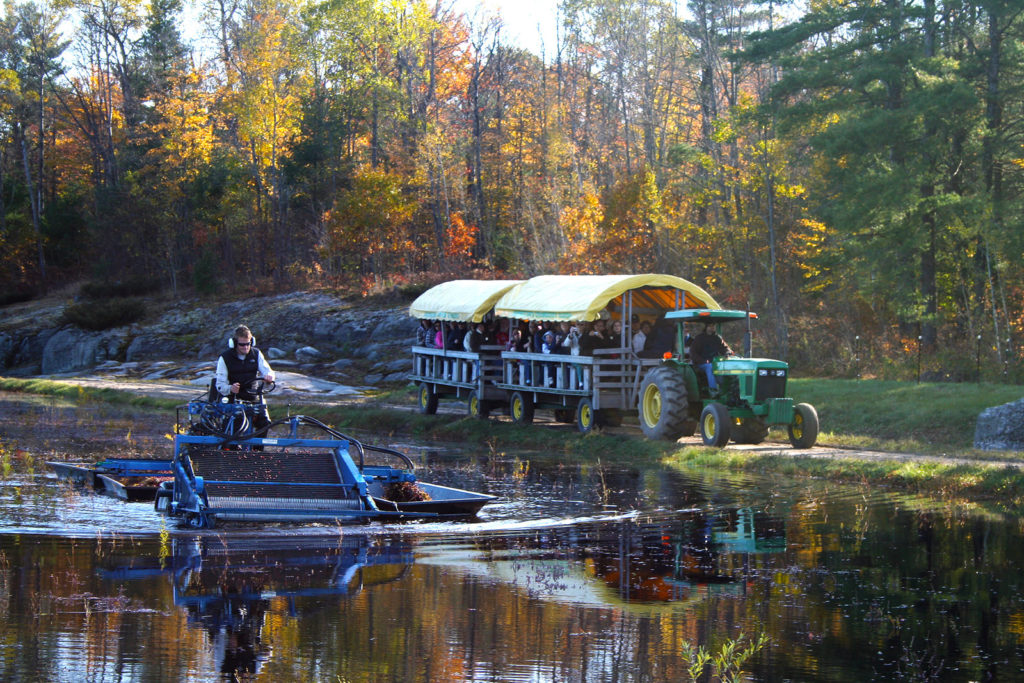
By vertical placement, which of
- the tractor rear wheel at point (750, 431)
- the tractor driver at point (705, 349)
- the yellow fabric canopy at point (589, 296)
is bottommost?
the tractor rear wheel at point (750, 431)

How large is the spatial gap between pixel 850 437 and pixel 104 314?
37.3 meters

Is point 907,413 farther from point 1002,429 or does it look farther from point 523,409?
point 523,409

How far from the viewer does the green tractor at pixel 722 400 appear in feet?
63.8

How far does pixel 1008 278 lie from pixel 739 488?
53.7ft

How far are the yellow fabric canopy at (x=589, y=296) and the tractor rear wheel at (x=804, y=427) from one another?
3.25m

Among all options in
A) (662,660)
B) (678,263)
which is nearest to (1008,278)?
(678,263)

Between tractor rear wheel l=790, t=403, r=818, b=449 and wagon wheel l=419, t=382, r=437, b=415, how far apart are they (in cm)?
1027

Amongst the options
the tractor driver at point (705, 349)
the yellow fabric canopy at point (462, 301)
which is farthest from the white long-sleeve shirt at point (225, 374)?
the yellow fabric canopy at point (462, 301)

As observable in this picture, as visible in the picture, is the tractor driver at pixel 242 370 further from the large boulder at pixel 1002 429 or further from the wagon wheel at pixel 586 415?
the large boulder at pixel 1002 429

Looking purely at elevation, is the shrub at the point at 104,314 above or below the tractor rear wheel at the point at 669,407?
above

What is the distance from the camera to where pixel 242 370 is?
1451cm

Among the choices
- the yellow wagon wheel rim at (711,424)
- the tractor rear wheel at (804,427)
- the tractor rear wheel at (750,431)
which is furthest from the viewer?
the tractor rear wheel at (750,431)

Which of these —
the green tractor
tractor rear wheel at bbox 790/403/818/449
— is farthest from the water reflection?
tractor rear wheel at bbox 790/403/818/449

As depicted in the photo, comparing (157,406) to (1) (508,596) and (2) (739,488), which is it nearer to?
(2) (739,488)
